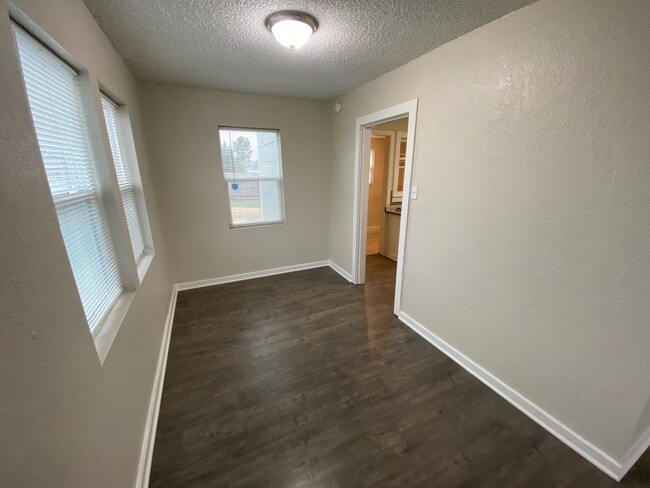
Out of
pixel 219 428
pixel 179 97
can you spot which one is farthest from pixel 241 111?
pixel 219 428

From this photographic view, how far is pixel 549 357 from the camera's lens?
156cm

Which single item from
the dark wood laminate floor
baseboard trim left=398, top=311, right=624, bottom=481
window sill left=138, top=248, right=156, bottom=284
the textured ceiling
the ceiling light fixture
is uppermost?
the textured ceiling

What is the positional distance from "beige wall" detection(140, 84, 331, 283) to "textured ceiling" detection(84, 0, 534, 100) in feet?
1.38

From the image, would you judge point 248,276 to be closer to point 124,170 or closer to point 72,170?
point 124,170

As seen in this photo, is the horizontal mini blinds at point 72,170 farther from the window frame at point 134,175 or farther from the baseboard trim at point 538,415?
the baseboard trim at point 538,415

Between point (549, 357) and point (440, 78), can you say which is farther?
point (440, 78)

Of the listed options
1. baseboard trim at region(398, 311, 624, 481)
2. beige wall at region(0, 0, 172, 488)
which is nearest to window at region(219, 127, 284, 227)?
beige wall at region(0, 0, 172, 488)

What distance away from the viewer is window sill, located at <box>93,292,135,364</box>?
1.08 m

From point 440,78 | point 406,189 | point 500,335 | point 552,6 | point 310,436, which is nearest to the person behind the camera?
point 552,6

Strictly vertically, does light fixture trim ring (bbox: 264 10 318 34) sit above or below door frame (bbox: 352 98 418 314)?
above

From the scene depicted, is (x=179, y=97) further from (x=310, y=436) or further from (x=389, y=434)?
(x=389, y=434)

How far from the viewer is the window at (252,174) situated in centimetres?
326

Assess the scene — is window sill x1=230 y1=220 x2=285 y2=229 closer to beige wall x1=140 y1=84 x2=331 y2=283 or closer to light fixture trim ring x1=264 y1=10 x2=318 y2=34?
beige wall x1=140 y1=84 x2=331 y2=283

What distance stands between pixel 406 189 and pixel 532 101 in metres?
1.04
